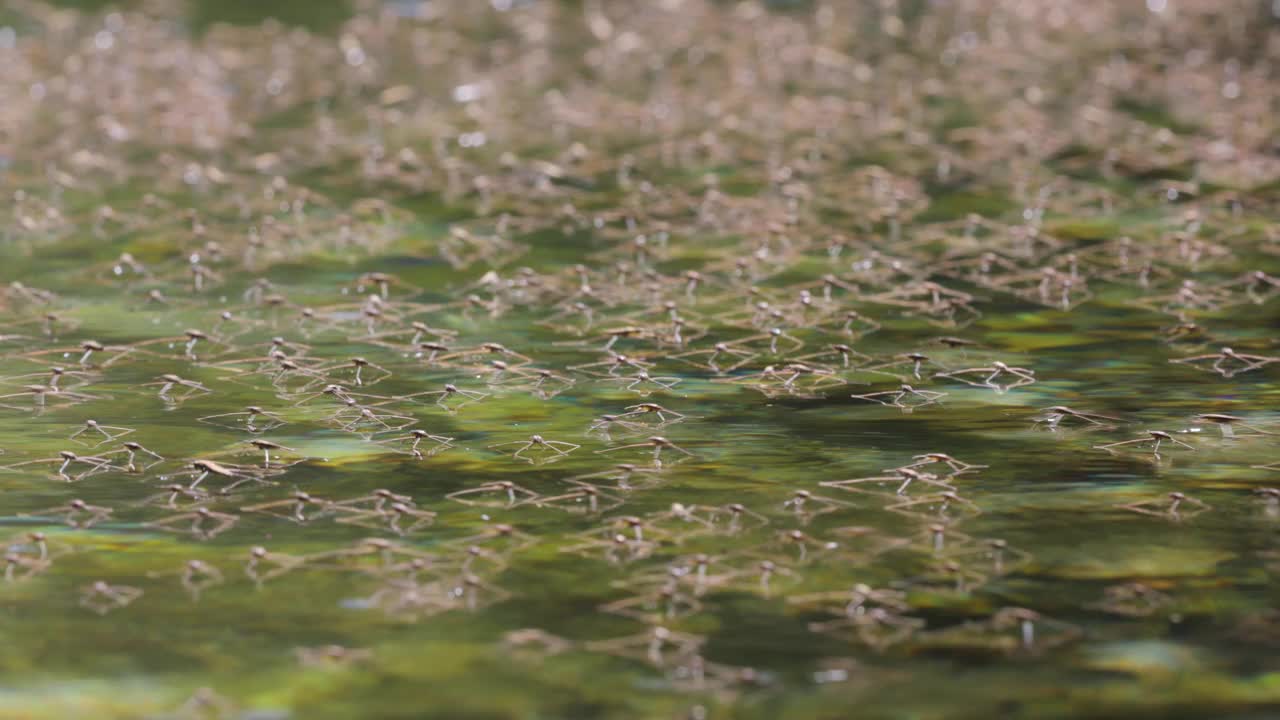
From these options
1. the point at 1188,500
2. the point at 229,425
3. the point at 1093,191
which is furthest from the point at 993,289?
the point at 229,425

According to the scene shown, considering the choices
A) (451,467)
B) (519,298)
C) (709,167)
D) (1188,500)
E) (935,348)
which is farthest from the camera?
(709,167)

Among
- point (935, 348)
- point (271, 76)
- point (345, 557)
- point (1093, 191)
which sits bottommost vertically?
point (345, 557)

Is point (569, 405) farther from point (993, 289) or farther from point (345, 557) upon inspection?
point (993, 289)

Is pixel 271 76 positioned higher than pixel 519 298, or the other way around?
pixel 271 76

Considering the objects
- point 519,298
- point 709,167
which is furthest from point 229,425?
point 709,167

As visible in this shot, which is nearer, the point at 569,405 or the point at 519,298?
the point at 569,405

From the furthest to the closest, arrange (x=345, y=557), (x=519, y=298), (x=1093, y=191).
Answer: (x=1093, y=191) < (x=519, y=298) < (x=345, y=557)

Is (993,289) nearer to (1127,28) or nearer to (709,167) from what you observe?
(709,167)
